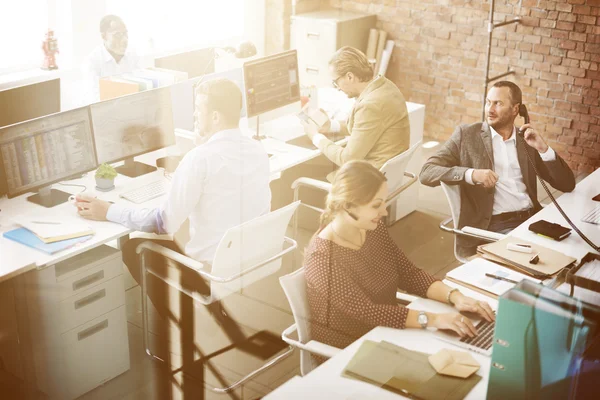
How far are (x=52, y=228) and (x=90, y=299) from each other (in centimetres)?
34

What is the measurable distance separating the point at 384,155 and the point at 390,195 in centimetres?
22

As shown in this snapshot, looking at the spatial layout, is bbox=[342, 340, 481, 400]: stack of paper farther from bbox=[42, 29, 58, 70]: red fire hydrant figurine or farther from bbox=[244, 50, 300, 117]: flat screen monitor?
bbox=[42, 29, 58, 70]: red fire hydrant figurine

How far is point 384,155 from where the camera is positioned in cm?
396

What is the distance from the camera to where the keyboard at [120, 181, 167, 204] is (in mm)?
3438

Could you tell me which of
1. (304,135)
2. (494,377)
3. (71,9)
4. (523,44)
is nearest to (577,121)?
(523,44)

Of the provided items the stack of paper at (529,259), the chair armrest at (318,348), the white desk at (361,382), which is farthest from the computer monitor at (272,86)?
the white desk at (361,382)

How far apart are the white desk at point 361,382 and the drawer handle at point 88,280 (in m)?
1.26

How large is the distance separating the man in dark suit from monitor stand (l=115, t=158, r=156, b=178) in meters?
1.42

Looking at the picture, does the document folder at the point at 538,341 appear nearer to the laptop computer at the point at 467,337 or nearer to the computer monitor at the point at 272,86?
the laptop computer at the point at 467,337

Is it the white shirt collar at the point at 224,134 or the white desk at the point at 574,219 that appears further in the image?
the white shirt collar at the point at 224,134

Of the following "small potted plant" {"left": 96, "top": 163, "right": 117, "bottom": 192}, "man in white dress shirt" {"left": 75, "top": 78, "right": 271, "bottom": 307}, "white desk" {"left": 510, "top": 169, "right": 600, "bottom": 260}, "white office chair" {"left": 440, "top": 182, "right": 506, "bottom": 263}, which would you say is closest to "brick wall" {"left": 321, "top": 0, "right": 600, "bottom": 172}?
"white desk" {"left": 510, "top": 169, "right": 600, "bottom": 260}

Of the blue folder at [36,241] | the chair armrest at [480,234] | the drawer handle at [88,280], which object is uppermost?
the blue folder at [36,241]

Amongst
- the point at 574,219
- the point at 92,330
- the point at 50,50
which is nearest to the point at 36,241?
the point at 92,330

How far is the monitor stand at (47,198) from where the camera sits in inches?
131
